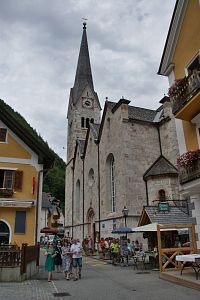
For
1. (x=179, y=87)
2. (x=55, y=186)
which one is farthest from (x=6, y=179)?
(x=55, y=186)

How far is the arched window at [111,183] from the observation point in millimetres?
29406

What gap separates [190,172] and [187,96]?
2902 mm

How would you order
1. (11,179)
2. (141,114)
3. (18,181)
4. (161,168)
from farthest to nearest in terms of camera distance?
(141,114), (161,168), (11,179), (18,181)

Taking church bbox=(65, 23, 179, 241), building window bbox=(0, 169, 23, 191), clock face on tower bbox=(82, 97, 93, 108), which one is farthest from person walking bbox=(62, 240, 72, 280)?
clock face on tower bbox=(82, 97, 93, 108)

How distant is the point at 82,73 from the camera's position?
55094 mm

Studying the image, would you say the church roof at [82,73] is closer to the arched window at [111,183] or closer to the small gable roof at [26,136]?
the arched window at [111,183]

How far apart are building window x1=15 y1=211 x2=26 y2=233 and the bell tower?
3150cm

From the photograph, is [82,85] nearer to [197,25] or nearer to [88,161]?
[88,161]

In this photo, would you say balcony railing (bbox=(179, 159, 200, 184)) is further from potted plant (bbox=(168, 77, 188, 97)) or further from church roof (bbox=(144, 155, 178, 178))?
church roof (bbox=(144, 155, 178, 178))

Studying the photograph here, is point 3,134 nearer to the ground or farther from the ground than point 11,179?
farther from the ground

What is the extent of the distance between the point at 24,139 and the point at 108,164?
1567cm

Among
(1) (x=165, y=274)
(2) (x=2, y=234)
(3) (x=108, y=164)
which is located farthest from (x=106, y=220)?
(1) (x=165, y=274)

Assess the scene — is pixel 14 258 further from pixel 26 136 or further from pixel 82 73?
pixel 82 73

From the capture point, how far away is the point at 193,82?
35.1 feet
